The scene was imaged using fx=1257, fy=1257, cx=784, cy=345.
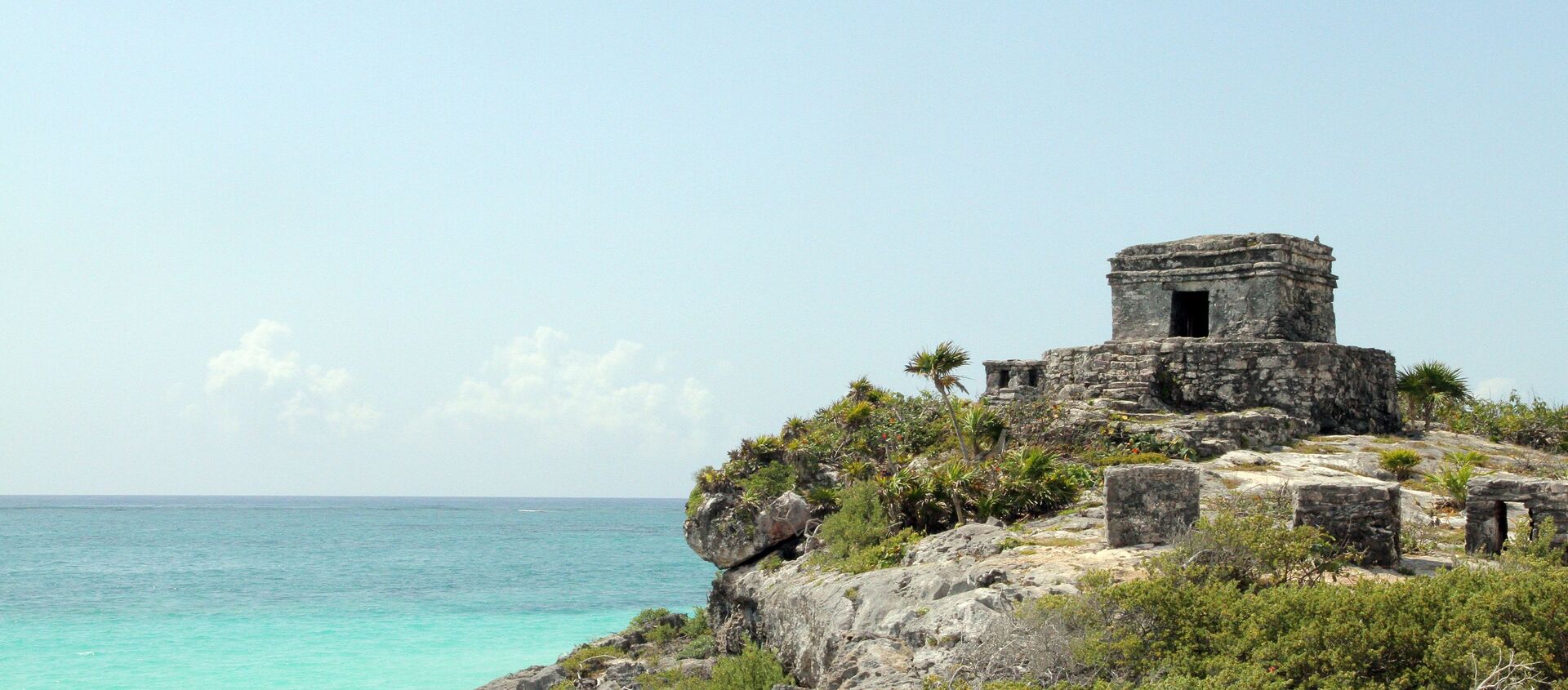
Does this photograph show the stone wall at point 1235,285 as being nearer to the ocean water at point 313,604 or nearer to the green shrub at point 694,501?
the green shrub at point 694,501

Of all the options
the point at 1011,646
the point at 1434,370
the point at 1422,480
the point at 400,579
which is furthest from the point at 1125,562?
the point at 400,579

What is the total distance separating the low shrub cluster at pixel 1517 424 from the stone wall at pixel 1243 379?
80.1 inches

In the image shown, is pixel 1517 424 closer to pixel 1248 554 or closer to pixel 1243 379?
pixel 1243 379

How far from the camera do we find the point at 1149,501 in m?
11.7

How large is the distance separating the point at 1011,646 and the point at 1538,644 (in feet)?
10.4

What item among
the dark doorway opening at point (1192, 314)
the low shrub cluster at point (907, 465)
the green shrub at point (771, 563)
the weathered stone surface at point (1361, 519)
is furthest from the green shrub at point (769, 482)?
the weathered stone surface at point (1361, 519)

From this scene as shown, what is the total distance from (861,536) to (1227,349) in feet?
24.6

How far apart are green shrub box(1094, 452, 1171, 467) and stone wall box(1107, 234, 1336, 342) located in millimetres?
4159

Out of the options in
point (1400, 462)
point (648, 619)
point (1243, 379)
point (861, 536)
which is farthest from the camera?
point (648, 619)

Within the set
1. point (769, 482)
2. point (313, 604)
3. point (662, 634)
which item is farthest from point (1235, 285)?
point (313, 604)

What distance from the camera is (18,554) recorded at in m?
67.1

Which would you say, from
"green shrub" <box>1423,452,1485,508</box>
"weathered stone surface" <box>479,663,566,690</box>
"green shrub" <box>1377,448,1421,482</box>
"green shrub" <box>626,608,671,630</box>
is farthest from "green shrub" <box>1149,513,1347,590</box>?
"green shrub" <box>626,608,671,630</box>

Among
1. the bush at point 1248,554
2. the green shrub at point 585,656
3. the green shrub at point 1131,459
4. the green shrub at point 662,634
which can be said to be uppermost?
the green shrub at point 1131,459

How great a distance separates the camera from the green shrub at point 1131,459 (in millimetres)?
16266
